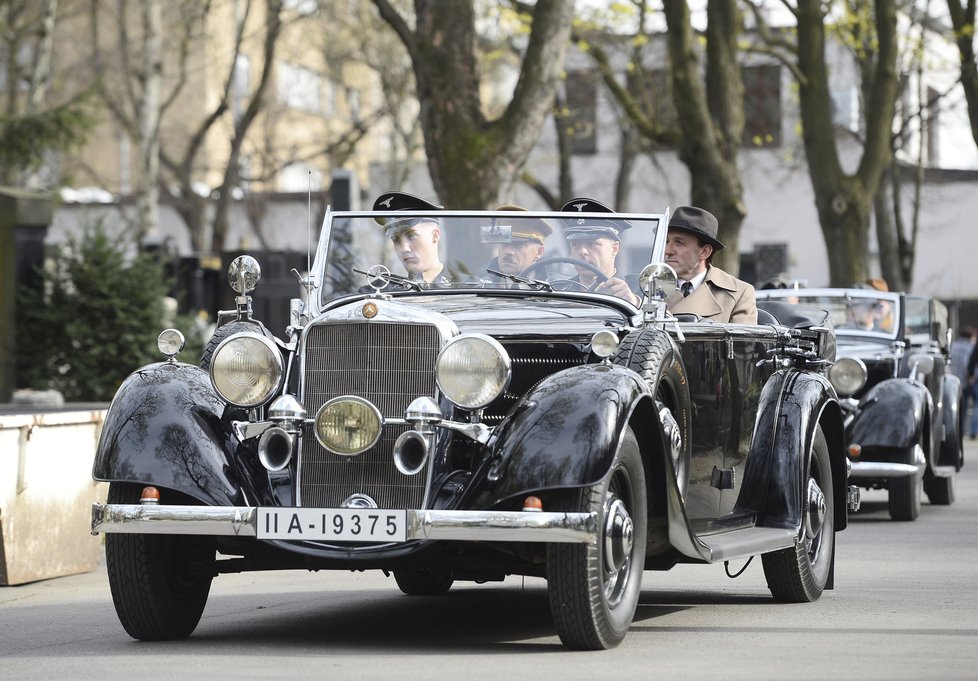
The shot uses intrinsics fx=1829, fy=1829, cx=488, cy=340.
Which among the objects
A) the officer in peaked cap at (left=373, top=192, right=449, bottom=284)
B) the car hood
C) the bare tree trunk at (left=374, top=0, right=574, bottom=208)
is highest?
the bare tree trunk at (left=374, top=0, right=574, bottom=208)

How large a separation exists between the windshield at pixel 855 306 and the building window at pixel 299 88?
32870mm

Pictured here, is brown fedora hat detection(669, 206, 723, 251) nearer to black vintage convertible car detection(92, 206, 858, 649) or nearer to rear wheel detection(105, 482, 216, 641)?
black vintage convertible car detection(92, 206, 858, 649)

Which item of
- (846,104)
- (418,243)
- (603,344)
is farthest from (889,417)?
(846,104)

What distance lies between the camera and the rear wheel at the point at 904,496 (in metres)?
14.5

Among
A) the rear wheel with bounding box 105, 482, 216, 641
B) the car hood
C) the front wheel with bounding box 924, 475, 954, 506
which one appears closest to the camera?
the rear wheel with bounding box 105, 482, 216, 641

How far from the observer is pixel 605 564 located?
22.5ft

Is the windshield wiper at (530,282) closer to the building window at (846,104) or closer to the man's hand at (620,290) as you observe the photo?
the man's hand at (620,290)

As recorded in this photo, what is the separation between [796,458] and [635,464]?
187cm

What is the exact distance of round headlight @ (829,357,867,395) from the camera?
14.3 meters

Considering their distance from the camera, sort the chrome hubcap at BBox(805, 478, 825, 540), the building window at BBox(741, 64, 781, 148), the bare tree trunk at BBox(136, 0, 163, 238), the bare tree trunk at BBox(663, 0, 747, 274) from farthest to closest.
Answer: the building window at BBox(741, 64, 781, 148), the bare tree trunk at BBox(136, 0, 163, 238), the bare tree trunk at BBox(663, 0, 747, 274), the chrome hubcap at BBox(805, 478, 825, 540)

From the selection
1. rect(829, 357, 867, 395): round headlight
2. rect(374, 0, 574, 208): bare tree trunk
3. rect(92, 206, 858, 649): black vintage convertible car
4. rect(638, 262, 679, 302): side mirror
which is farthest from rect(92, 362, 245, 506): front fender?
rect(374, 0, 574, 208): bare tree trunk

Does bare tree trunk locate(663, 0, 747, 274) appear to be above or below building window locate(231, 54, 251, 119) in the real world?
below

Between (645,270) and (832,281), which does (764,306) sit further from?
(832,281)

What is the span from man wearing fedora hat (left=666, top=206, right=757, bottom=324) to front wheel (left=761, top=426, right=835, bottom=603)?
76 cm
